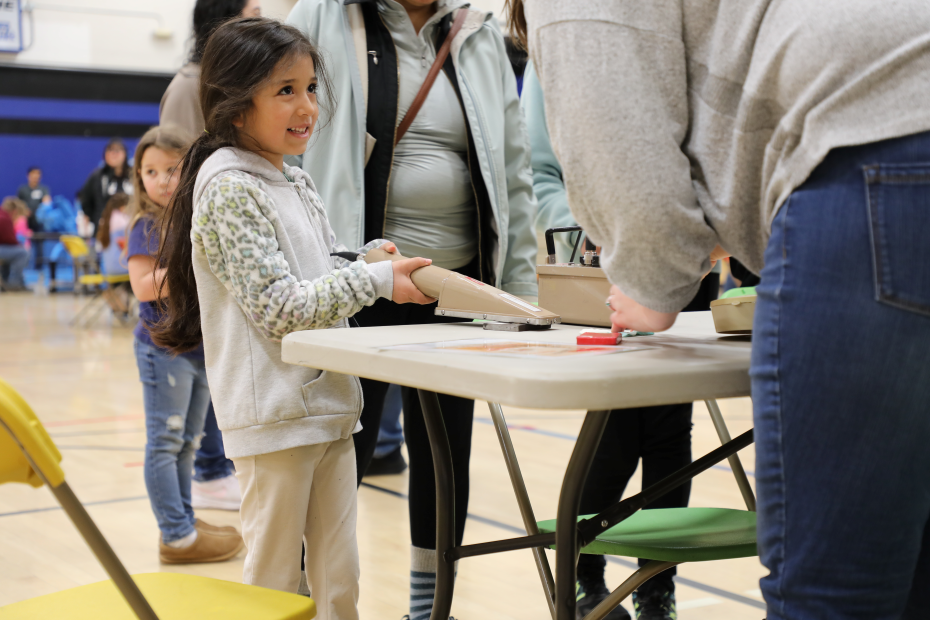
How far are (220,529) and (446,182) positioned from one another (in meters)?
1.35

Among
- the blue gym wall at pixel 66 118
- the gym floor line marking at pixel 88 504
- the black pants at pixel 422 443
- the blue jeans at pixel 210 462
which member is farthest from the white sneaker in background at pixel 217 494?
the blue gym wall at pixel 66 118

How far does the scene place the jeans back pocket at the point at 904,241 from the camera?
28.8 inches

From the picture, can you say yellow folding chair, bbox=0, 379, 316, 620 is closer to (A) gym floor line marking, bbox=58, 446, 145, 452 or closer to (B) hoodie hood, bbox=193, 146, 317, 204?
(B) hoodie hood, bbox=193, 146, 317, 204

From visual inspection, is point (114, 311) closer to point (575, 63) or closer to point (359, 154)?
point (359, 154)

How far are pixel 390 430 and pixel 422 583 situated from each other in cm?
177

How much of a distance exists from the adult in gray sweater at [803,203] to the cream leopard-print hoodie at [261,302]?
555 mm

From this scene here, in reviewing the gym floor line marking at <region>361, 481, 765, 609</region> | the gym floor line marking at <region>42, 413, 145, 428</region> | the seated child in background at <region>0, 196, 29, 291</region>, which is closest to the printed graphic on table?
the gym floor line marking at <region>361, 481, 765, 609</region>

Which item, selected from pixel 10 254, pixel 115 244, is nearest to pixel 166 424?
pixel 115 244

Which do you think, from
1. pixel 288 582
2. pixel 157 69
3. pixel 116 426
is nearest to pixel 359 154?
pixel 288 582

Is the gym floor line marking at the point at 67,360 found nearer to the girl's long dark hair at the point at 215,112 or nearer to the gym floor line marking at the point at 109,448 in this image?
the gym floor line marking at the point at 109,448

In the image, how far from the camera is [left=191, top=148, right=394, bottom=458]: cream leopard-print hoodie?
4.28 feet

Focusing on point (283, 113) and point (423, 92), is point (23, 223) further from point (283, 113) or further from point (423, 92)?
point (283, 113)

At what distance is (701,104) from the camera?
0.87 m

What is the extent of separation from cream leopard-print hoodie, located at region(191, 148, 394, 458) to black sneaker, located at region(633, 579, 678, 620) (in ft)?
2.39
